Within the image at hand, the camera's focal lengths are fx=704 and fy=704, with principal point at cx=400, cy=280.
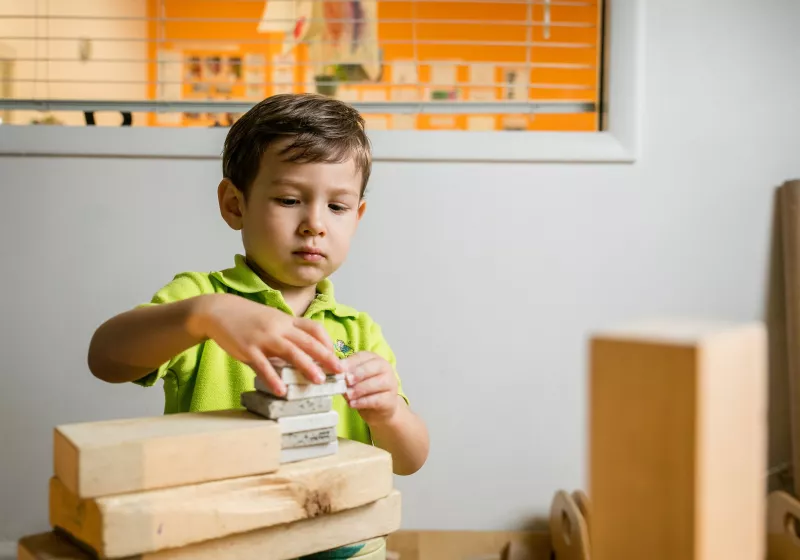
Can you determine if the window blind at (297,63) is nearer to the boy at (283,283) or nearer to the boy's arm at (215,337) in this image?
the boy at (283,283)

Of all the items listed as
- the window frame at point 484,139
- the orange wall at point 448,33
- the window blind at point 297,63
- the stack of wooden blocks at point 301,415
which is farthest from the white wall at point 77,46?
the stack of wooden blocks at point 301,415

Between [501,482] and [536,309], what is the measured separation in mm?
365

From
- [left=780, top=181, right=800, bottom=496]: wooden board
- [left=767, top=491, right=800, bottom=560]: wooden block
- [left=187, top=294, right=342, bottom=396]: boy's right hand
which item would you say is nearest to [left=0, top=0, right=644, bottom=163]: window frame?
[left=780, top=181, right=800, bottom=496]: wooden board

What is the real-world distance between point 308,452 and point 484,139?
994 millimetres

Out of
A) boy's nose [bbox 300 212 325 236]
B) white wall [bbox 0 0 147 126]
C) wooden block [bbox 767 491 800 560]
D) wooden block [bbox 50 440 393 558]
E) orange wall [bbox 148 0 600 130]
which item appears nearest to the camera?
wooden block [bbox 50 440 393 558]

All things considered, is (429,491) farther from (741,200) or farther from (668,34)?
(668,34)

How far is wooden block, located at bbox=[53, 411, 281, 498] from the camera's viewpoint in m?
0.44

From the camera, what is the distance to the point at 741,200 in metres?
1.46

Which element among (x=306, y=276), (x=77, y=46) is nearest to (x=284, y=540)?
(x=306, y=276)

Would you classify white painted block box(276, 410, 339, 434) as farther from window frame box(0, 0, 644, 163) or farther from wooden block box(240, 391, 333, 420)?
window frame box(0, 0, 644, 163)

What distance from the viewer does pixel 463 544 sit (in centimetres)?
144

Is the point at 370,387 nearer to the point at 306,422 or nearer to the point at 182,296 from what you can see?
the point at 306,422

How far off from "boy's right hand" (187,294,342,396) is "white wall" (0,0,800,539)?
0.83 meters

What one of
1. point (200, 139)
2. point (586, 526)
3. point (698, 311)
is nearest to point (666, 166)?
point (698, 311)
